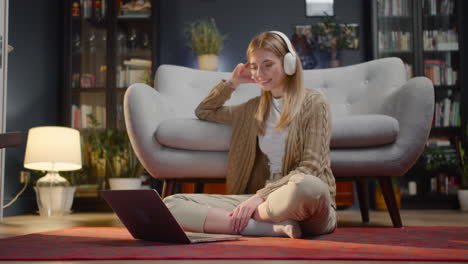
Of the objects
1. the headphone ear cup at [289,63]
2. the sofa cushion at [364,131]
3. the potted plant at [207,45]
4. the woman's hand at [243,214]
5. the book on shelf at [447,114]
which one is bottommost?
the woman's hand at [243,214]

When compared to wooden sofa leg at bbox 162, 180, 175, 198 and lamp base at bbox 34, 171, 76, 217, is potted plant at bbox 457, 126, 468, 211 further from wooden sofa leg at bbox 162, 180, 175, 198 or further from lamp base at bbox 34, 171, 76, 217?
lamp base at bbox 34, 171, 76, 217

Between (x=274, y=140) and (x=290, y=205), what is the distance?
43cm

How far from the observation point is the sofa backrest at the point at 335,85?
8.72 feet

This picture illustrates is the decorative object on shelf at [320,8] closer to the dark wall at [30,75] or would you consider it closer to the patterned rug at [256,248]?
the dark wall at [30,75]

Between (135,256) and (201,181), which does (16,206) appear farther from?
(135,256)

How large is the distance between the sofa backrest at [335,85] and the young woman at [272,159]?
23.1 inches

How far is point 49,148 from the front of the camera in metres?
3.49

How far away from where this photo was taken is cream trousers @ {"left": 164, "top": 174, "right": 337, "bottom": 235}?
1510mm

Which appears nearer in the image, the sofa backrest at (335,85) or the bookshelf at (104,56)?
the sofa backrest at (335,85)

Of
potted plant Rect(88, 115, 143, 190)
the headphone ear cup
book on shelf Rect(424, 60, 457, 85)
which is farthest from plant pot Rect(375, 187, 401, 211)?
the headphone ear cup

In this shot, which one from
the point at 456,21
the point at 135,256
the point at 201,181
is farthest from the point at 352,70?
the point at 456,21

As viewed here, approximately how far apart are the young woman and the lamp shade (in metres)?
1.63

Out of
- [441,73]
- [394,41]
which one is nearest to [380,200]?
[441,73]

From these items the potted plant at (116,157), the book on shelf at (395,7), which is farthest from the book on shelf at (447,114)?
the potted plant at (116,157)
